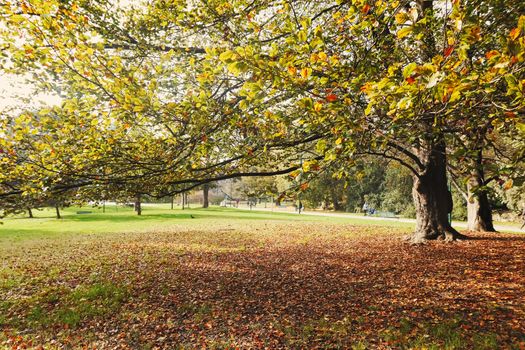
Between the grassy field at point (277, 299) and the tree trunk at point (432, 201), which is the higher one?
the tree trunk at point (432, 201)

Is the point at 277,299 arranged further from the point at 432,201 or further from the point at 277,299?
the point at 432,201

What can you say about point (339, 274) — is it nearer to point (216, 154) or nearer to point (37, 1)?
point (216, 154)

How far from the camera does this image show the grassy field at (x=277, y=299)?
16.3 ft

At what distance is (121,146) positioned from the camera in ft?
20.3

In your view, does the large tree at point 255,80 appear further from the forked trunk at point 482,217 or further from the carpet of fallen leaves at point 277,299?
the forked trunk at point 482,217

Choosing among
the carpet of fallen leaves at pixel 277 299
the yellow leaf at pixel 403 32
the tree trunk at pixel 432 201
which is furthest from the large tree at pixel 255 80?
the tree trunk at pixel 432 201

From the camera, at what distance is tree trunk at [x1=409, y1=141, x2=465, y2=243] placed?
1139 cm

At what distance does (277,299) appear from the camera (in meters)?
6.77

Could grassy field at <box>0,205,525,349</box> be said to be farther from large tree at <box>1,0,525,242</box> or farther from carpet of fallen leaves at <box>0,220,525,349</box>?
large tree at <box>1,0,525,242</box>

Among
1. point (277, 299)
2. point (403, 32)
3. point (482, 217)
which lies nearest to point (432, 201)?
point (482, 217)

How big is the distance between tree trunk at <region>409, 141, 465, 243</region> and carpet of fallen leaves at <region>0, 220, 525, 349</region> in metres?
0.64

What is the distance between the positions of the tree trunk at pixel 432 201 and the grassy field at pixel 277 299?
832 mm

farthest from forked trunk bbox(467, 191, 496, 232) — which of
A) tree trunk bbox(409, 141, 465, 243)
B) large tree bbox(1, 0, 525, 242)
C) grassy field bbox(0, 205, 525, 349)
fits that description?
large tree bbox(1, 0, 525, 242)

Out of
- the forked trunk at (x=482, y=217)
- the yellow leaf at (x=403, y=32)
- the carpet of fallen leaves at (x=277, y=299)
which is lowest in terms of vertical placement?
the carpet of fallen leaves at (x=277, y=299)
